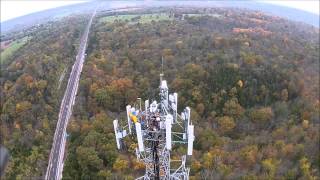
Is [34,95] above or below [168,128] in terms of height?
below

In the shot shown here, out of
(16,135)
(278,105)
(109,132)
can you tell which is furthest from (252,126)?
(16,135)

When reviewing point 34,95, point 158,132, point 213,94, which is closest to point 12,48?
point 34,95

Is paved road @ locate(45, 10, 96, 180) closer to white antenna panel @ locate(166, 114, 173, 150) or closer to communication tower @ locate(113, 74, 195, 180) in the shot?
communication tower @ locate(113, 74, 195, 180)

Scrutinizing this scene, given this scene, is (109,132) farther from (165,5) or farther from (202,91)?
(165,5)

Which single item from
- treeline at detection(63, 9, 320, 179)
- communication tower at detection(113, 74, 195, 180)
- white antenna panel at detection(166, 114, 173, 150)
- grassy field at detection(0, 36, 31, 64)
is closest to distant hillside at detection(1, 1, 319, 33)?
grassy field at detection(0, 36, 31, 64)

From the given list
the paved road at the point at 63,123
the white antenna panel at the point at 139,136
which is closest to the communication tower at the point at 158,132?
the white antenna panel at the point at 139,136

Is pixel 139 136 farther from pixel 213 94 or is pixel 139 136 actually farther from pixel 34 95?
pixel 34 95
